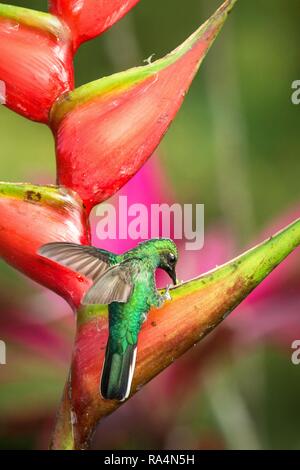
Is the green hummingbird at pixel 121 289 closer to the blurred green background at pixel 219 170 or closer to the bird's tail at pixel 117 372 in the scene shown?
the bird's tail at pixel 117 372

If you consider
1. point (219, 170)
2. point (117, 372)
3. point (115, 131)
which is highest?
point (219, 170)

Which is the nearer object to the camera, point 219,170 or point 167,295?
point 167,295

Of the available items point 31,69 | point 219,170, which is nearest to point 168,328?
point 31,69

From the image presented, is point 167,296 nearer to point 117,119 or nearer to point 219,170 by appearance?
point 117,119

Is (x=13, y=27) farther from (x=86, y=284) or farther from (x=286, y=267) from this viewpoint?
(x=286, y=267)

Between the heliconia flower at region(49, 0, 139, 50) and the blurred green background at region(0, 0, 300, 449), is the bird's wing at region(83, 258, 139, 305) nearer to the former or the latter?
the heliconia flower at region(49, 0, 139, 50)
